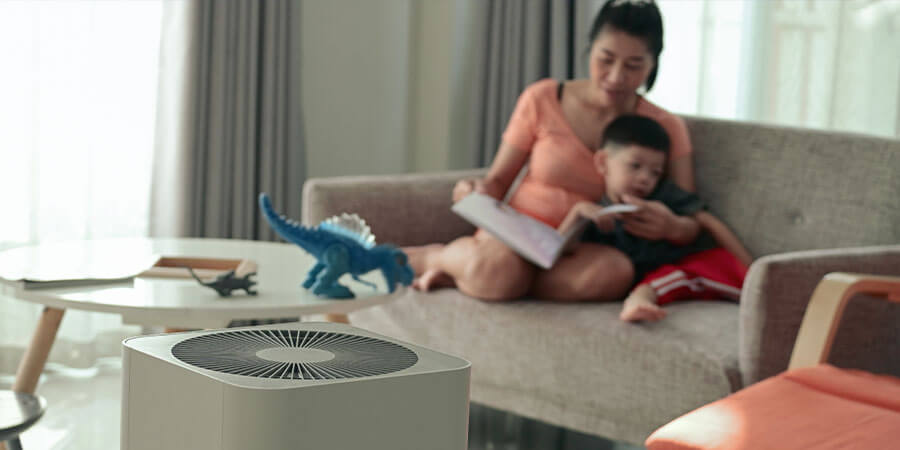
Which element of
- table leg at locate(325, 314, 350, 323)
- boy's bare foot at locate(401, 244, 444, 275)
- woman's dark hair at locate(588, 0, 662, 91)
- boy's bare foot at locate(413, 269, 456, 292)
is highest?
woman's dark hair at locate(588, 0, 662, 91)

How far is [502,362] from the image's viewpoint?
6.57 ft

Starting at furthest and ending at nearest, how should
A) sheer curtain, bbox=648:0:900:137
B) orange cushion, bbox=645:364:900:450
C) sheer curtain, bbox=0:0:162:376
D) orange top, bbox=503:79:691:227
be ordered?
sheer curtain, bbox=648:0:900:137
sheer curtain, bbox=0:0:162:376
orange top, bbox=503:79:691:227
orange cushion, bbox=645:364:900:450

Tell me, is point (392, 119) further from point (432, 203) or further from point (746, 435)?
point (746, 435)

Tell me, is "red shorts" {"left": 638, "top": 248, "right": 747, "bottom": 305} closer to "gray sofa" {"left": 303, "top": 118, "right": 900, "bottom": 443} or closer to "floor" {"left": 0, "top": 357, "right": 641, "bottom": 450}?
"gray sofa" {"left": 303, "top": 118, "right": 900, "bottom": 443}

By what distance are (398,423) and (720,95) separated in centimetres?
250

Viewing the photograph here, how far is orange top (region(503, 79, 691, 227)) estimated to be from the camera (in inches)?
89.3

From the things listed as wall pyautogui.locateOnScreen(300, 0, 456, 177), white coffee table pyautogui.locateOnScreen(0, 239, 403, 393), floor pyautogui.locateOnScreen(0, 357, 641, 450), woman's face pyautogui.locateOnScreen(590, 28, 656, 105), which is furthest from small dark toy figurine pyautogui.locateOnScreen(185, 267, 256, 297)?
wall pyautogui.locateOnScreen(300, 0, 456, 177)

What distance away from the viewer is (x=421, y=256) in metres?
2.26

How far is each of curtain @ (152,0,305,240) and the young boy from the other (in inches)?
46.3

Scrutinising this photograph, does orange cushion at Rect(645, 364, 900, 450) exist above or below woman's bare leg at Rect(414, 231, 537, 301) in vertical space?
below

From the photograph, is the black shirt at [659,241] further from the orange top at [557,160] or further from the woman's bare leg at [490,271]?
the woman's bare leg at [490,271]

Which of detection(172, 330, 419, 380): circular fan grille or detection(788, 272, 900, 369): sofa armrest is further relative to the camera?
detection(788, 272, 900, 369): sofa armrest

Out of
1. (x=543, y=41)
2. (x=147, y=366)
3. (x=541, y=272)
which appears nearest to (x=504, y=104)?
(x=543, y=41)

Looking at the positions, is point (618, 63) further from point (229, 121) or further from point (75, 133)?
point (75, 133)
